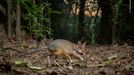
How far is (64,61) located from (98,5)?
5.95 metres

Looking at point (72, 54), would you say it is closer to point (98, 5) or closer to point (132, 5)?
point (132, 5)

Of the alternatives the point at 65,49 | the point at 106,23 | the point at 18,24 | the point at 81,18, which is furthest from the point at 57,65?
the point at 81,18

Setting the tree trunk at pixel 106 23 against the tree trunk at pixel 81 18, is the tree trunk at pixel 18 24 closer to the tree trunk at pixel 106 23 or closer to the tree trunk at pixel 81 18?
the tree trunk at pixel 106 23

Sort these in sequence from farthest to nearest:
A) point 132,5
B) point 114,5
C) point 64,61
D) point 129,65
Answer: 1. point 132,5
2. point 114,5
3. point 64,61
4. point 129,65

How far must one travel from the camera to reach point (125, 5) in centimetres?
990

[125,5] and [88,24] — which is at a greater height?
[125,5]

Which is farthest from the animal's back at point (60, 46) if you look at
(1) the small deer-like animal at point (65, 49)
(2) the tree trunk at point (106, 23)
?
(2) the tree trunk at point (106, 23)

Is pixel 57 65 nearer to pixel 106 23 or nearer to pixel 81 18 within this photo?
pixel 106 23

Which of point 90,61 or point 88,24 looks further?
point 88,24

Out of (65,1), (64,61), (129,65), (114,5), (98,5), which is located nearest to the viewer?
(129,65)

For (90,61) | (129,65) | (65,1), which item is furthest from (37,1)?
(129,65)

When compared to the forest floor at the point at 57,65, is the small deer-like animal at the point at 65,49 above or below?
above

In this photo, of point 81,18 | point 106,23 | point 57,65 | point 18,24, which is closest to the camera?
point 57,65

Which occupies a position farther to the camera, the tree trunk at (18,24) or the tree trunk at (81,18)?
the tree trunk at (81,18)
